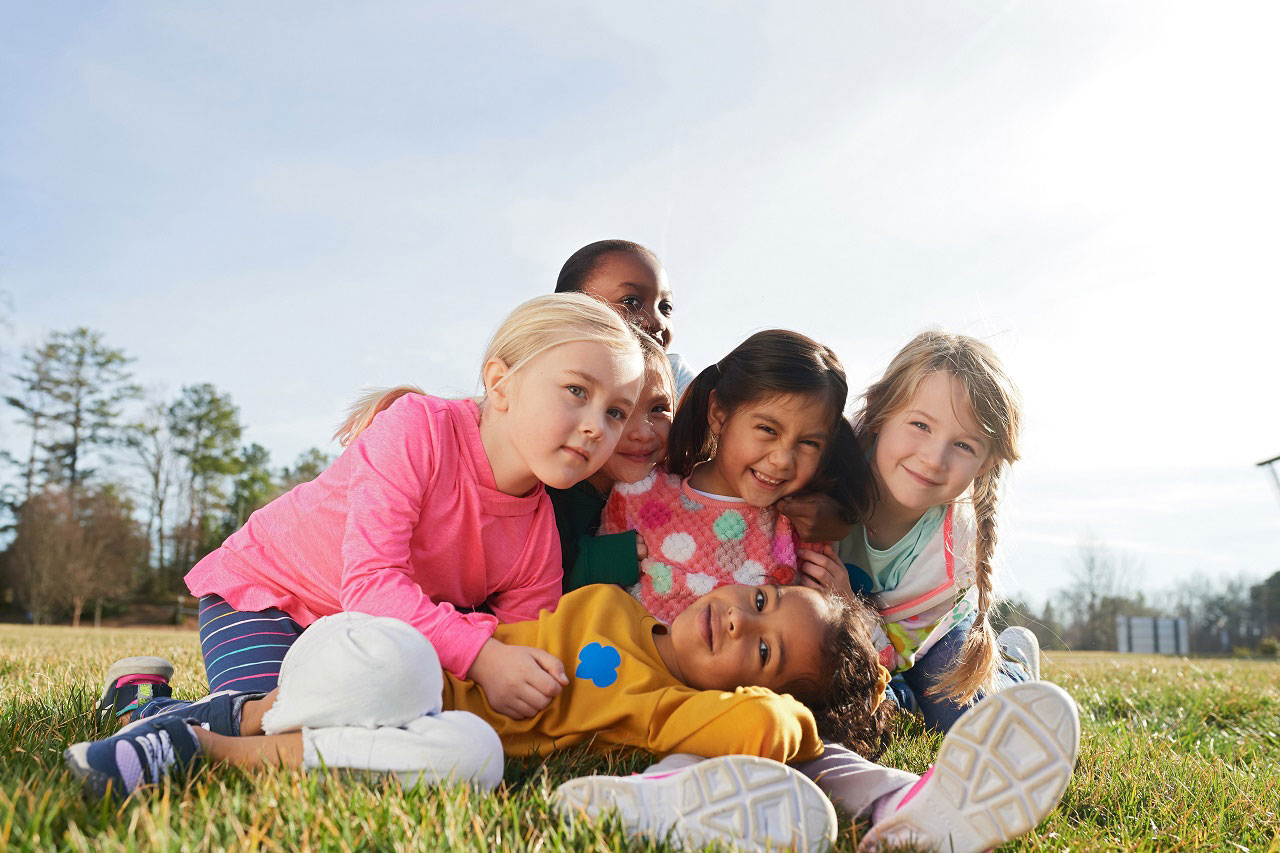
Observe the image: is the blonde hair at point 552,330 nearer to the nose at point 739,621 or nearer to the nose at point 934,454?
the nose at point 739,621

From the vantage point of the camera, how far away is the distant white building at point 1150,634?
119 feet

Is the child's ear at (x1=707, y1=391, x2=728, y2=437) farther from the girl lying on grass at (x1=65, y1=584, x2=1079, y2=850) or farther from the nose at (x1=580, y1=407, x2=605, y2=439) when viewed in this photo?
the girl lying on grass at (x1=65, y1=584, x2=1079, y2=850)

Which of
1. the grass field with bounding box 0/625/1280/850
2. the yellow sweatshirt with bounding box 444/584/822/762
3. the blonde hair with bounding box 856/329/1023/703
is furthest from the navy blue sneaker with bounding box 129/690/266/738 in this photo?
the blonde hair with bounding box 856/329/1023/703

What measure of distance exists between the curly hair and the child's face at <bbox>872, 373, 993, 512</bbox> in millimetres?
777

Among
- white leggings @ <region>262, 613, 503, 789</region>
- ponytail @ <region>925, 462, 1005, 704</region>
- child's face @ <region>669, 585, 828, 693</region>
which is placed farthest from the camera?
ponytail @ <region>925, 462, 1005, 704</region>

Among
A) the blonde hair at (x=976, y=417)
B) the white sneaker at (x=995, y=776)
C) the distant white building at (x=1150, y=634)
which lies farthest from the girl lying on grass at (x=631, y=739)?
the distant white building at (x=1150, y=634)

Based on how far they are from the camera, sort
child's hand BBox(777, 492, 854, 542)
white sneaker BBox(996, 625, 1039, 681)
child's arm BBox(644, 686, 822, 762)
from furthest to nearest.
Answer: white sneaker BBox(996, 625, 1039, 681) < child's hand BBox(777, 492, 854, 542) < child's arm BBox(644, 686, 822, 762)

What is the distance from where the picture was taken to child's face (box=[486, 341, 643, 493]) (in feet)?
8.83

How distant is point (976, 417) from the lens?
342cm

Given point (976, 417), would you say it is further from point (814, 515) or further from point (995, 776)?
point (995, 776)

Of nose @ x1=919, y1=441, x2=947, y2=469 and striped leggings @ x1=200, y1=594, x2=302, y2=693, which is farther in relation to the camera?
nose @ x1=919, y1=441, x2=947, y2=469

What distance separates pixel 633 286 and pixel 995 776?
3148mm

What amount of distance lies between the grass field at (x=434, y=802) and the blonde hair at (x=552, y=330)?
118cm

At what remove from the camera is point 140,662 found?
315 cm
